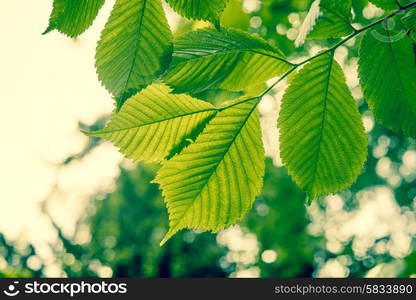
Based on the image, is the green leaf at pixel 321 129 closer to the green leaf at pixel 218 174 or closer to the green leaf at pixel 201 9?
the green leaf at pixel 218 174

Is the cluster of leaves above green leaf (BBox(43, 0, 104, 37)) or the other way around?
the other way around

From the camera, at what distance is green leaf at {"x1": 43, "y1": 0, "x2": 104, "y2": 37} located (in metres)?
0.56

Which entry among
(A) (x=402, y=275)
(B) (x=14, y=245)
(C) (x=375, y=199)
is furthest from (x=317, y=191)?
(B) (x=14, y=245)

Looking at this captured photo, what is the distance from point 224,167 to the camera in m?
0.66

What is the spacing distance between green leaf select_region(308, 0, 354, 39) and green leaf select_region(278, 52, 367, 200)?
0.22 feet

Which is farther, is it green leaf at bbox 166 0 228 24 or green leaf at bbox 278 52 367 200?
green leaf at bbox 278 52 367 200

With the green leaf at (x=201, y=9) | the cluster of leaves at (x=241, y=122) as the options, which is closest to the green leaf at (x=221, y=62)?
the cluster of leaves at (x=241, y=122)

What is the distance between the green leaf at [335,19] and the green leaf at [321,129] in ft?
0.22

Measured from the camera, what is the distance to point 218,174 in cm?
67

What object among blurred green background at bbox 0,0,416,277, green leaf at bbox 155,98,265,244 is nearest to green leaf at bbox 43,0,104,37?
green leaf at bbox 155,98,265,244

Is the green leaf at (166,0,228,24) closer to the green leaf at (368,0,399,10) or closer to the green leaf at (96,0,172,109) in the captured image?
the green leaf at (96,0,172,109)

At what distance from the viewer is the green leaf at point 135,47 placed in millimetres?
550

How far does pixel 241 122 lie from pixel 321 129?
140 millimetres

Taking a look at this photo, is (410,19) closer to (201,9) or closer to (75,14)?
(201,9)
